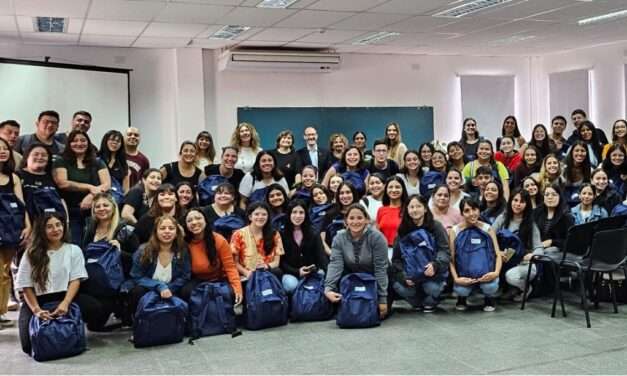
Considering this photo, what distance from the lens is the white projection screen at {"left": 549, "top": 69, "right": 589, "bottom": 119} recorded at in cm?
1073

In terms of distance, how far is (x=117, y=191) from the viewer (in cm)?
516

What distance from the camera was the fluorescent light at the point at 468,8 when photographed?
21.6 feet

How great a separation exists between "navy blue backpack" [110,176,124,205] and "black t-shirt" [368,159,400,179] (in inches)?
91.0

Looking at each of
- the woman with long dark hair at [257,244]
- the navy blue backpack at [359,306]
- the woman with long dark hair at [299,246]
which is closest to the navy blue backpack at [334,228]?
the woman with long dark hair at [299,246]

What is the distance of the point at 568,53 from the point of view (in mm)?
10875

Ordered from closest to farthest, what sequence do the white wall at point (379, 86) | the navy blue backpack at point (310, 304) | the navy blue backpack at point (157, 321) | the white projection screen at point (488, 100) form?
the navy blue backpack at point (157, 321)
the navy blue backpack at point (310, 304)
the white wall at point (379, 86)
the white projection screen at point (488, 100)

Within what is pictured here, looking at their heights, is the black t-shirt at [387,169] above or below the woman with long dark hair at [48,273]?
above

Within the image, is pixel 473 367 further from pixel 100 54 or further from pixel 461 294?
pixel 100 54

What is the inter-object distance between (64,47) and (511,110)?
7877 mm

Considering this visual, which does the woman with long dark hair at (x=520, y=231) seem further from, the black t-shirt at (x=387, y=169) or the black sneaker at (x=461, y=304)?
the black t-shirt at (x=387, y=169)

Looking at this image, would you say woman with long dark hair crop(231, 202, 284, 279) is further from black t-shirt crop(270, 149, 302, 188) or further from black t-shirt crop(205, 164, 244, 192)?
black t-shirt crop(270, 149, 302, 188)

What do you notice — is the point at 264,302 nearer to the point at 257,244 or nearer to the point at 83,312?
the point at 257,244

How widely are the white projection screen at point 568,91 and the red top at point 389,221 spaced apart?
7136 millimetres

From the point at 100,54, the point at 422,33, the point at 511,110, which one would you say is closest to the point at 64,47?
the point at 100,54
